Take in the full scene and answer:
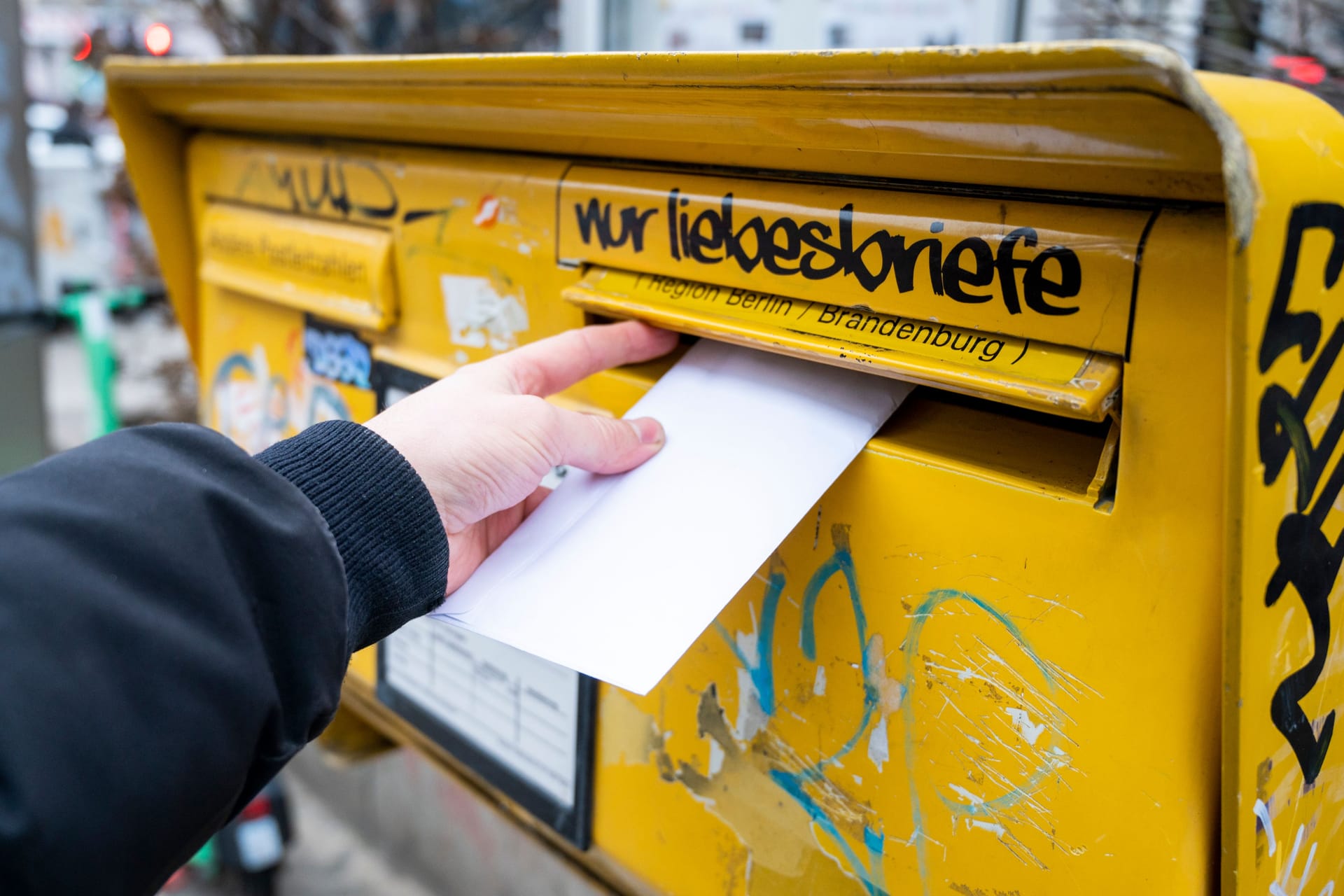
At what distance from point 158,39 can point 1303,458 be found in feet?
14.3

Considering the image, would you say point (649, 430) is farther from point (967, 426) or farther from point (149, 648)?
point (149, 648)

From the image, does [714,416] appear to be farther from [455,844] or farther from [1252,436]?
[455,844]

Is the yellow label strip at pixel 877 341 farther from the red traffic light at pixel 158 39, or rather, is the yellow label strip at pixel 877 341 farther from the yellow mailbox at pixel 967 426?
the red traffic light at pixel 158 39

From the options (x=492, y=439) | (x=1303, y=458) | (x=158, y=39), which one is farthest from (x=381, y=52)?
(x=1303, y=458)

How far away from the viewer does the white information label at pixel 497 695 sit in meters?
1.37

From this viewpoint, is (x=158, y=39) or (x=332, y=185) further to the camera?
(x=158, y=39)

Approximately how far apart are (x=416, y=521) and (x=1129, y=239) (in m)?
0.66

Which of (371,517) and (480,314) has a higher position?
(480,314)

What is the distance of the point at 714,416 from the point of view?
104 centimetres

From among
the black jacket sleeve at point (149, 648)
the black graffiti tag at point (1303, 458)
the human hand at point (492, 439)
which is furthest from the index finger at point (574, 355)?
the black graffiti tag at point (1303, 458)

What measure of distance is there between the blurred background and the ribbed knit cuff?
0.66m

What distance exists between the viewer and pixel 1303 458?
73 cm

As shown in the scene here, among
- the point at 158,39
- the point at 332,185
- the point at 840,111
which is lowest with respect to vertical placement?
the point at 332,185

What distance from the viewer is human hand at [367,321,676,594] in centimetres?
98
